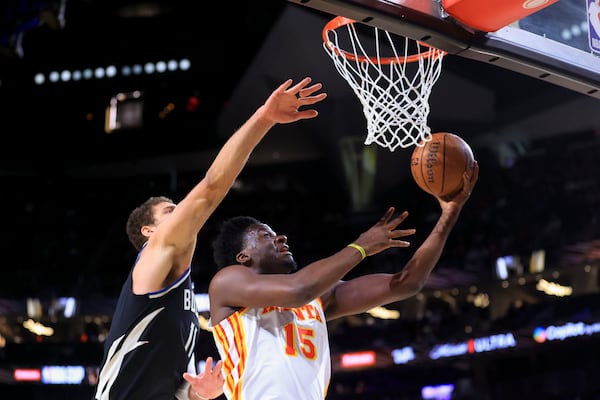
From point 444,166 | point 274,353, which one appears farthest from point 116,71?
point 274,353

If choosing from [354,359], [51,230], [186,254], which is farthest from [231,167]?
[51,230]

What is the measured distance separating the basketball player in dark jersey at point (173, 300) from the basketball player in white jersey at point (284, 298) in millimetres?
195

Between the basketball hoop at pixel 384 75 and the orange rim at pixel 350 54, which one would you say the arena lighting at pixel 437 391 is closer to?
the basketball hoop at pixel 384 75

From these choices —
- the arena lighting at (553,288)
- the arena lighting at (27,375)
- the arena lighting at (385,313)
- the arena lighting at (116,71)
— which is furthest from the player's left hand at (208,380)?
the arena lighting at (116,71)

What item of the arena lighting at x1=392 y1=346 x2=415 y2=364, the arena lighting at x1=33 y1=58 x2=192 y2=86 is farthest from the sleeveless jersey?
the arena lighting at x1=33 y1=58 x2=192 y2=86

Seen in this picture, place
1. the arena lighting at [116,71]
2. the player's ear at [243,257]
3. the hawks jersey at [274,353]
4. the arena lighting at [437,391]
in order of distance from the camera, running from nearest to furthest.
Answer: the hawks jersey at [274,353]
the player's ear at [243,257]
the arena lighting at [437,391]
the arena lighting at [116,71]

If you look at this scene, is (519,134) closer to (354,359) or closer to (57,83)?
(354,359)

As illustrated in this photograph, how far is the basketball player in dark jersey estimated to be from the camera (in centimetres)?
290

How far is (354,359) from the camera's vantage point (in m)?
11.6

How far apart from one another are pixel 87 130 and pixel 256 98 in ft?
10.6

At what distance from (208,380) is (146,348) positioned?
29 centimetres

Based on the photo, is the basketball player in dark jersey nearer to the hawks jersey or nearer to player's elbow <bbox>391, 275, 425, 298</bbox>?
the hawks jersey

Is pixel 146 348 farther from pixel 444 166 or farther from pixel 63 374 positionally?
pixel 63 374

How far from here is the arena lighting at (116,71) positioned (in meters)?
14.6
